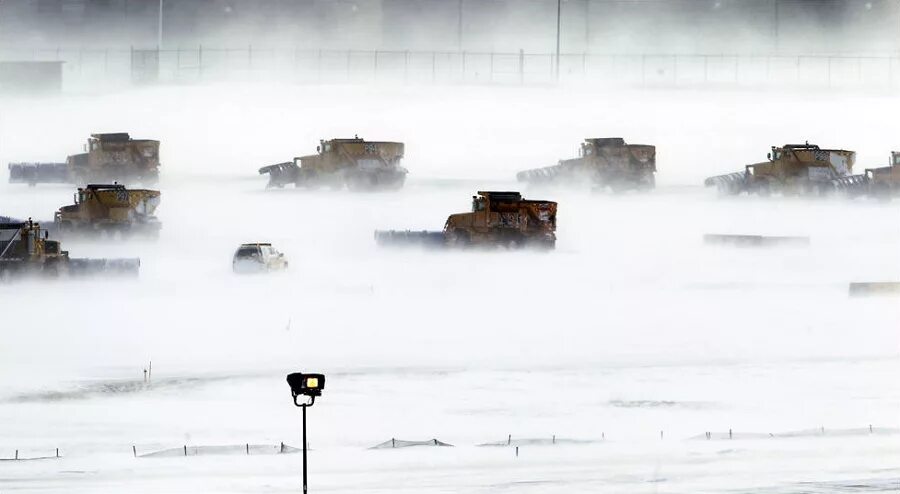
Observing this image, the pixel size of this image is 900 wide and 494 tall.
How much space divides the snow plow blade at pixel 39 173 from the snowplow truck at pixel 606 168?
1581cm

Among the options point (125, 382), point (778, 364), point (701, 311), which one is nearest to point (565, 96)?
point (701, 311)

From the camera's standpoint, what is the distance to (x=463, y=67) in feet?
281

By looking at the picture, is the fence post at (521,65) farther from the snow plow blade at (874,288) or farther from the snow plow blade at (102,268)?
the snow plow blade at (102,268)

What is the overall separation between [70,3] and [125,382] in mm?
51104

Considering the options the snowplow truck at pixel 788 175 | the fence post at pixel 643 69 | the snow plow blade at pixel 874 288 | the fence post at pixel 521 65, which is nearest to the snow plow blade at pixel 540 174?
the snowplow truck at pixel 788 175

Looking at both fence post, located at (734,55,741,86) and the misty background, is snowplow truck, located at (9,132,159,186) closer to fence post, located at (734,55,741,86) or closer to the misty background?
the misty background

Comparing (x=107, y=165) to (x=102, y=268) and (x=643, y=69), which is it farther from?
(x=643, y=69)

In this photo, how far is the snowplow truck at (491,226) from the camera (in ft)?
179

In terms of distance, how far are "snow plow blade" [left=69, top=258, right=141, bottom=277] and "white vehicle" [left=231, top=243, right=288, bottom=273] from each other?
9.44 ft

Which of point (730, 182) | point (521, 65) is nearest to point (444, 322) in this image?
point (730, 182)

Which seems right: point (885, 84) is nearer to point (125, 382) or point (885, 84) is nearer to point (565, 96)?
point (565, 96)

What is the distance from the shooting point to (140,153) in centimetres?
6456

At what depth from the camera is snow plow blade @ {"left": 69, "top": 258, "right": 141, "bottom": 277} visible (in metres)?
50.0

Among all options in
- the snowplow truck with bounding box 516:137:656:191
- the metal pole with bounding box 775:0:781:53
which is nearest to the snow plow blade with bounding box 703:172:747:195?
the snowplow truck with bounding box 516:137:656:191
